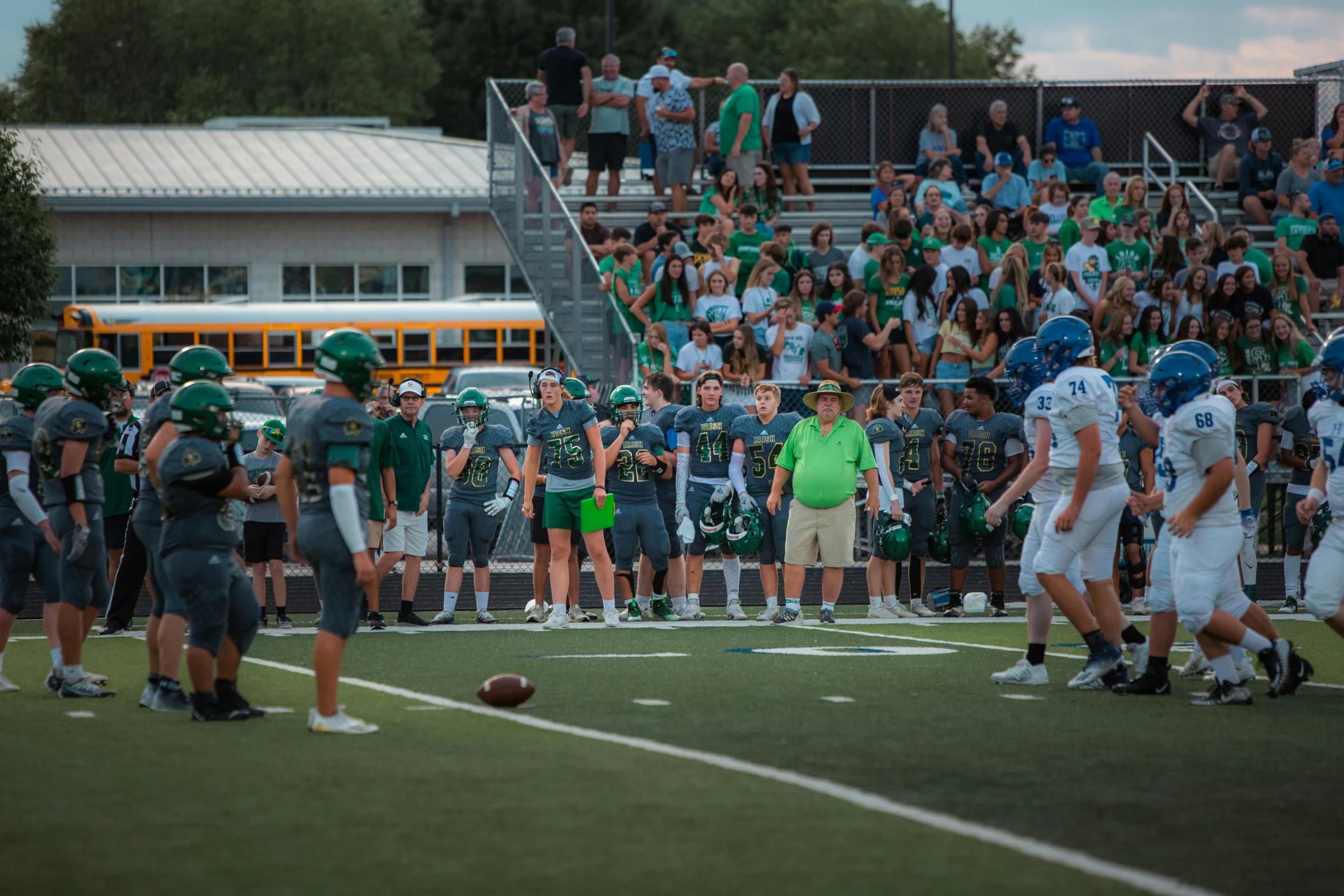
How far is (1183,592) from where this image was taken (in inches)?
317

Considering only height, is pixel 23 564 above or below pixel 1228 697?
above

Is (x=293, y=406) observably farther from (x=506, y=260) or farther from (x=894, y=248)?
(x=506, y=260)

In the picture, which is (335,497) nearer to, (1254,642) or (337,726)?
(337,726)

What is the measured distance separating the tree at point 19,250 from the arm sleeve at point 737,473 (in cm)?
2066

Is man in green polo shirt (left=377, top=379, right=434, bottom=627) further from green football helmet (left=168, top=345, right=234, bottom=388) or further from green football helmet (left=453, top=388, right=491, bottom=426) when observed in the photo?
green football helmet (left=168, top=345, right=234, bottom=388)

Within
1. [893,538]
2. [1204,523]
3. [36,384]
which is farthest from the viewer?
[893,538]

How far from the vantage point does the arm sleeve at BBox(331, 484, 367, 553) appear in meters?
7.08

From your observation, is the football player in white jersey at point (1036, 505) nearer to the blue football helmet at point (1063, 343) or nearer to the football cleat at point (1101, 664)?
the blue football helmet at point (1063, 343)

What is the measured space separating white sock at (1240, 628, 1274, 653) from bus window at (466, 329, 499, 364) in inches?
1070

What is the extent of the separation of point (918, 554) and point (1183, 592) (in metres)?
6.13

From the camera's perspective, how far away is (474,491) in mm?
13430

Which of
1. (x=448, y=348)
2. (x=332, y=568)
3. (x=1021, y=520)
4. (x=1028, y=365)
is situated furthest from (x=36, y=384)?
(x=448, y=348)

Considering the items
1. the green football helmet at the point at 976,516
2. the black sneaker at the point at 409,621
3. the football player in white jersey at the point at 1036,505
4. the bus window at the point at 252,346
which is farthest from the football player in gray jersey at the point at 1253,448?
the bus window at the point at 252,346

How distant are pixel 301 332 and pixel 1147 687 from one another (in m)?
27.5
